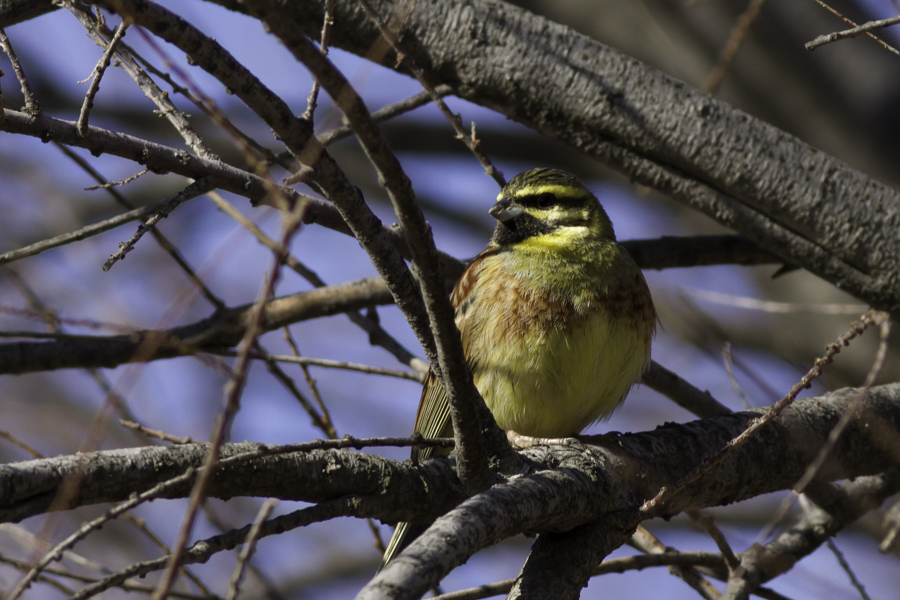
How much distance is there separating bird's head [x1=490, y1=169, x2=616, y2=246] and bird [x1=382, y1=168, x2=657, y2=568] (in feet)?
0.23

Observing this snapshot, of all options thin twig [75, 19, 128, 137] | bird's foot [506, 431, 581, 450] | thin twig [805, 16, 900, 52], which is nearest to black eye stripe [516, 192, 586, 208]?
bird's foot [506, 431, 581, 450]

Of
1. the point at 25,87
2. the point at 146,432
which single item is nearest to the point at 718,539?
the point at 146,432

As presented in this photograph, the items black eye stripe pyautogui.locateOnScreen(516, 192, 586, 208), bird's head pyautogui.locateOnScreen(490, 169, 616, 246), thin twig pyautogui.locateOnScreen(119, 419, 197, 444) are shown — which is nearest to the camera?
thin twig pyautogui.locateOnScreen(119, 419, 197, 444)

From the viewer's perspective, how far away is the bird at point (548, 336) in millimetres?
4188

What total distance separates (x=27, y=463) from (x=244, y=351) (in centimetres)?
117

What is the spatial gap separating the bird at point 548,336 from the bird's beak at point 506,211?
182 mm

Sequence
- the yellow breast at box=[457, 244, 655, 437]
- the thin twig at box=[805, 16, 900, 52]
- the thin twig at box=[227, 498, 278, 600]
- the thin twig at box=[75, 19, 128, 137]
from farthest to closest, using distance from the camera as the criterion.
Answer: the yellow breast at box=[457, 244, 655, 437] → the thin twig at box=[805, 16, 900, 52] → the thin twig at box=[75, 19, 128, 137] → the thin twig at box=[227, 498, 278, 600]

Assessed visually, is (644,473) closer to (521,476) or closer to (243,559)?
(521,476)

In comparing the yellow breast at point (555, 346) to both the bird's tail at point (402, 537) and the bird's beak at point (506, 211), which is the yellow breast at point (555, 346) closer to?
the bird's beak at point (506, 211)

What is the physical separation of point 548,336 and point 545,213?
3.55 feet

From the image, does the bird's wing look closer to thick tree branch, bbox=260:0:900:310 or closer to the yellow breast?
the yellow breast

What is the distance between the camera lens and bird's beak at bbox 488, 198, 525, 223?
498 centimetres

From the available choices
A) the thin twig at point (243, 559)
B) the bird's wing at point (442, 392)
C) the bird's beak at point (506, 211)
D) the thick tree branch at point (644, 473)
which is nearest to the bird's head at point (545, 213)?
the bird's beak at point (506, 211)

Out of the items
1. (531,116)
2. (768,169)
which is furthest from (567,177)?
(768,169)
